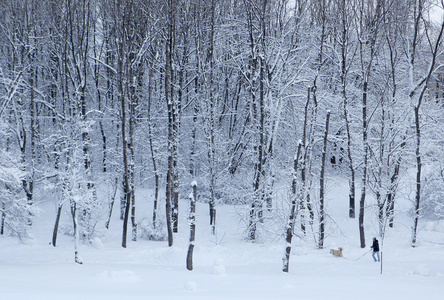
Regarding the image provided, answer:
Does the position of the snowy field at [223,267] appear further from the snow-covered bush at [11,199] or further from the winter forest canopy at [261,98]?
the snow-covered bush at [11,199]

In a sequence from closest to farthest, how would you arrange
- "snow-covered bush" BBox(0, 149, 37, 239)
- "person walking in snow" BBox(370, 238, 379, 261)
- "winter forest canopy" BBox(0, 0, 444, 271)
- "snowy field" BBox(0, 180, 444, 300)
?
"snowy field" BBox(0, 180, 444, 300)
"snow-covered bush" BBox(0, 149, 37, 239)
"person walking in snow" BBox(370, 238, 379, 261)
"winter forest canopy" BBox(0, 0, 444, 271)

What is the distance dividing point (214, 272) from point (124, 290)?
12.3ft

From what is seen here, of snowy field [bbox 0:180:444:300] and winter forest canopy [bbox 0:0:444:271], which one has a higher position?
winter forest canopy [bbox 0:0:444:271]

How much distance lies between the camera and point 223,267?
13.2 meters

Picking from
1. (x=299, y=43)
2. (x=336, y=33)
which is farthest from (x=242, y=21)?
(x=336, y=33)

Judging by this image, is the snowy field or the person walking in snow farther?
the person walking in snow

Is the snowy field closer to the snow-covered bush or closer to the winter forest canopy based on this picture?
the winter forest canopy

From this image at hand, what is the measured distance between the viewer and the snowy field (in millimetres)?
10164

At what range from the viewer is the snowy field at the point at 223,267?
10.2m

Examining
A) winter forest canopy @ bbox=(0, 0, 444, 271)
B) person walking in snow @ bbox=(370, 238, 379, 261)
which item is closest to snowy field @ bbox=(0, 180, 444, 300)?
person walking in snow @ bbox=(370, 238, 379, 261)

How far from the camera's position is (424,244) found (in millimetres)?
18297

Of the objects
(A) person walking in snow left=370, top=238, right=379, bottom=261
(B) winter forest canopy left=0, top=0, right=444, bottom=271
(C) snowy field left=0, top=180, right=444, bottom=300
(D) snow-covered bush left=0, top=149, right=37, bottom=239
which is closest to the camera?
(C) snowy field left=0, top=180, right=444, bottom=300

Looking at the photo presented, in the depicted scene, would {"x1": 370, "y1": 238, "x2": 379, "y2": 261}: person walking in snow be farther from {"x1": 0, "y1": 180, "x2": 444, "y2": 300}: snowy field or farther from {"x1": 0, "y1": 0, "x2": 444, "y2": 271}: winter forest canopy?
{"x1": 0, "y1": 0, "x2": 444, "y2": 271}: winter forest canopy

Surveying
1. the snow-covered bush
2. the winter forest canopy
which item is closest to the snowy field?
the winter forest canopy
